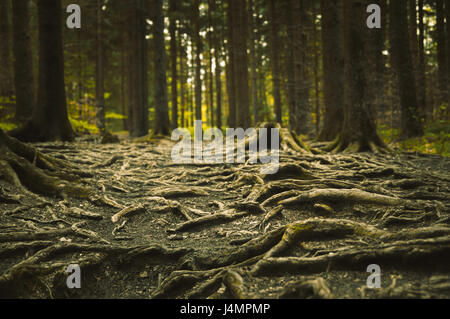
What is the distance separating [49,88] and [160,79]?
628 cm

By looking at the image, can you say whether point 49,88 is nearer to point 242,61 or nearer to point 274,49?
point 242,61

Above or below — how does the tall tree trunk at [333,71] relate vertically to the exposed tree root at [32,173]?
above

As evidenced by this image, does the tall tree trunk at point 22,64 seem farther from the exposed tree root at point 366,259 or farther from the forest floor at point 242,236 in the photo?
the exposed tree root at point 366,259

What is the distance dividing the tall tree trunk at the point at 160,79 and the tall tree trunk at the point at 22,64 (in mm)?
5020

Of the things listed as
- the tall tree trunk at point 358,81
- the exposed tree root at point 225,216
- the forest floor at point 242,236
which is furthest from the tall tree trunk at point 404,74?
the exposed tree root at point 225,216

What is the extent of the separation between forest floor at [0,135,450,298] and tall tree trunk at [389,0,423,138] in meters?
4.86

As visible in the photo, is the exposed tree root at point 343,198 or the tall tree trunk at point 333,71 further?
the tall tree trunk at point 333,71

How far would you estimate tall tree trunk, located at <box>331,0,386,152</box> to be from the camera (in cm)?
934

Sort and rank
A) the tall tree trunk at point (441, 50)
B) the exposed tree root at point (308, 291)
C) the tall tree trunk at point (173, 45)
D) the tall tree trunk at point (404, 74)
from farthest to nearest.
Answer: the tall tree trunk at point (173, 45) < the tall tree trunk at point (441, 50) < the tall tree trunk at point (404, 74) < the exposed tree root at point (308, 291)

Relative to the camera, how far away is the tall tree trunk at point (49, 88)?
32.4 ft

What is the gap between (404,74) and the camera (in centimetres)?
1191
